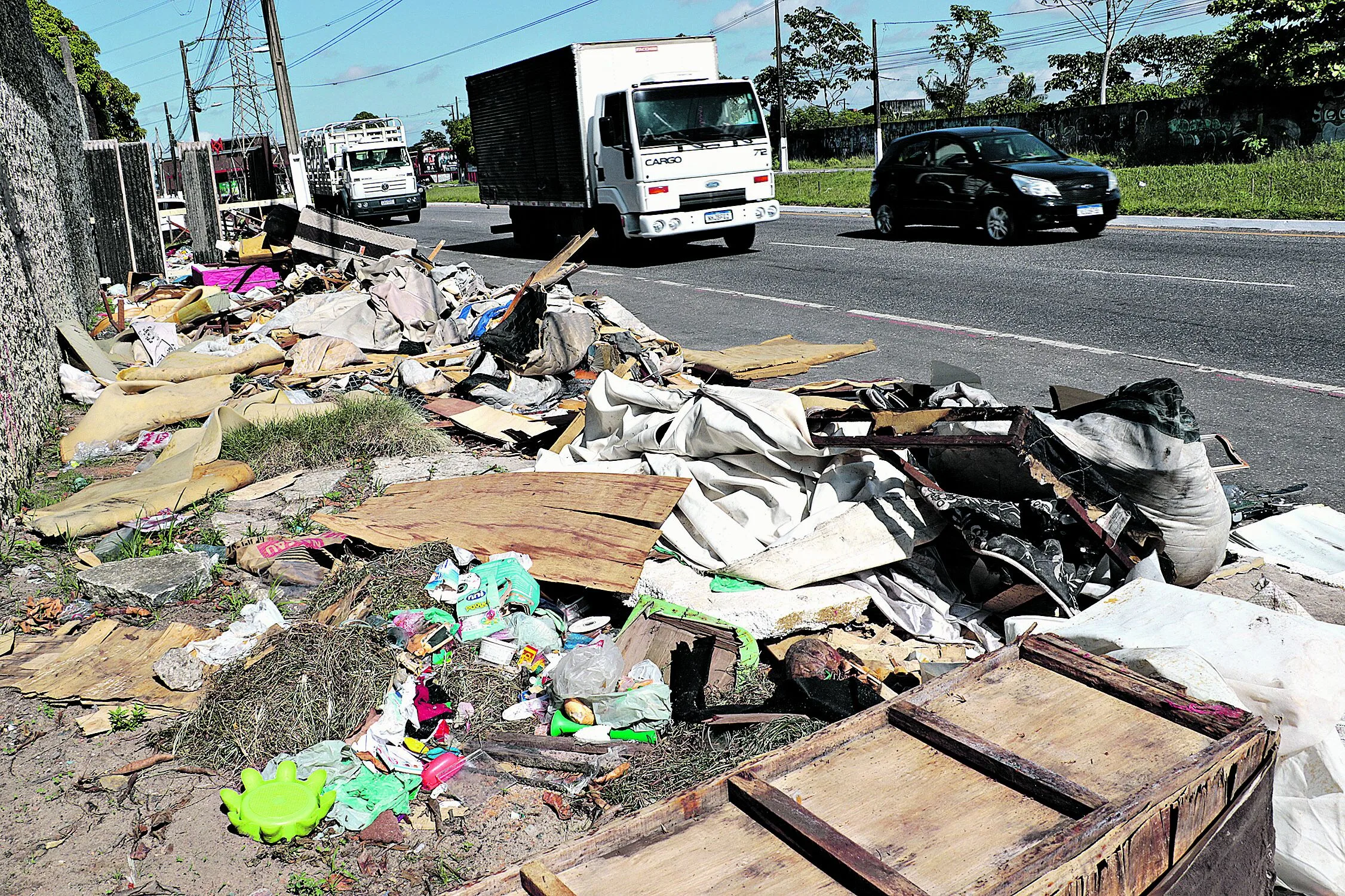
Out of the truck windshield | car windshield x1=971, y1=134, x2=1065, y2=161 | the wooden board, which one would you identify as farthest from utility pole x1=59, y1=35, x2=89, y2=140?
car windshield x1=971, y1=134, x2=1065, y2=161

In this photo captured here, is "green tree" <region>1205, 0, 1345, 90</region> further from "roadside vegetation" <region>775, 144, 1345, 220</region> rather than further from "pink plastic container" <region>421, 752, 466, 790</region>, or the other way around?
"pink plastic container" <region>421, 752, 466, 790</region>

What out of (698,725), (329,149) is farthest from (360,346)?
(329,149)

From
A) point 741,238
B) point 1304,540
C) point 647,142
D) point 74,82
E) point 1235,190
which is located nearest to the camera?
point 1304,540

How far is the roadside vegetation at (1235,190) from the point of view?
52.1 feet

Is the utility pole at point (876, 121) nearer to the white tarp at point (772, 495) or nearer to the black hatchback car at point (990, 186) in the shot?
the black hatchback car at point (990, 186)

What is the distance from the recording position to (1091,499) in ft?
12.6

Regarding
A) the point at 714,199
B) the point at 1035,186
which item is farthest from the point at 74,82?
the point at 1035,186

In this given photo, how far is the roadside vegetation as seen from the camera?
1589 centimetres

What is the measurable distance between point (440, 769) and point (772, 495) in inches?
77.6

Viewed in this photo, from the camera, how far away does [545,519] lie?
15.1 feet

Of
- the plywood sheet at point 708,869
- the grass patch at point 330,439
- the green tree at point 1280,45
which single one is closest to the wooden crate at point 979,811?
the plywood sheet at point 708,869

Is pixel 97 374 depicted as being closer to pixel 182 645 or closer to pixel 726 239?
pixel 182 645

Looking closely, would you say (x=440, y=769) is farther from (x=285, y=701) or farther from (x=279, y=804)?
(x=285, y=701)

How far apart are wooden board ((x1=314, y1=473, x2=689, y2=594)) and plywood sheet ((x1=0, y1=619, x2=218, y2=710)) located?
38.9 inches
